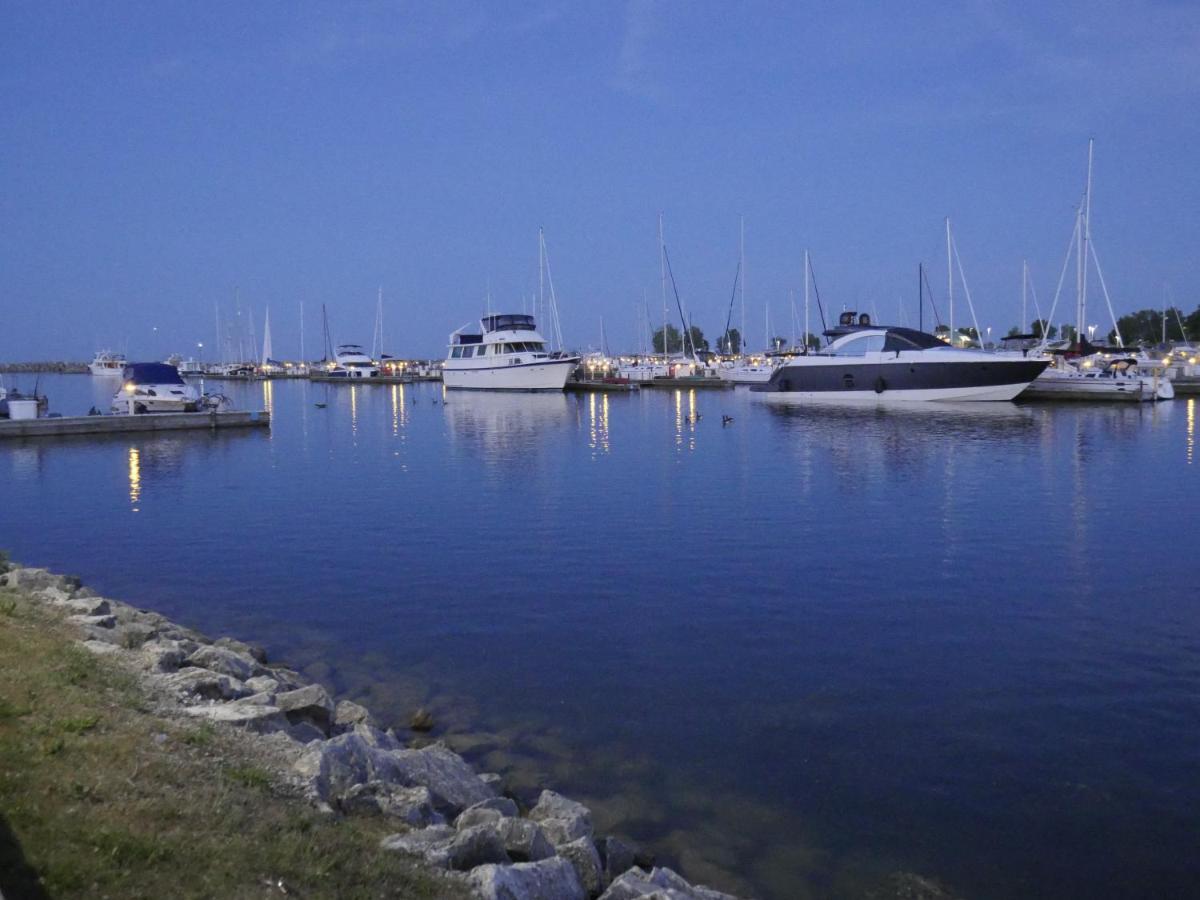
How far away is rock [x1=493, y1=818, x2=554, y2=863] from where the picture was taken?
6.38 meters

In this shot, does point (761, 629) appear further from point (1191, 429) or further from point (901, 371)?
point (901, 371)

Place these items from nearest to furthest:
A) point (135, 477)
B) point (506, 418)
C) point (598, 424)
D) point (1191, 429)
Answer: point (135, 477) → point (1191, 429) → point (598, 424) → point (506, 418)

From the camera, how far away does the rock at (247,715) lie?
7949mm

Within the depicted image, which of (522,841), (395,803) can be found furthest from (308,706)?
(522,841)

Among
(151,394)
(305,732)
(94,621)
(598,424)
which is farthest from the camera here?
(598,424)

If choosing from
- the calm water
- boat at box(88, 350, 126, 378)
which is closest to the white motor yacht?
boat at box(88, 350, 126, 378)

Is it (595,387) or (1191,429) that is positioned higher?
(595,387)

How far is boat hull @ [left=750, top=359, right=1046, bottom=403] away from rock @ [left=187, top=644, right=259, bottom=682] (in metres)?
61.3

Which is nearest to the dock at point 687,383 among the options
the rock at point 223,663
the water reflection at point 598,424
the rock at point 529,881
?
the water reflection at point 598,424

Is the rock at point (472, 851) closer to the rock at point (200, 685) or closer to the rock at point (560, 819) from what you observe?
the rock at point (560, 819)

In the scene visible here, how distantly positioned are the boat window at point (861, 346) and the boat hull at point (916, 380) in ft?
3.31

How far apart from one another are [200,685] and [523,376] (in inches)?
3209

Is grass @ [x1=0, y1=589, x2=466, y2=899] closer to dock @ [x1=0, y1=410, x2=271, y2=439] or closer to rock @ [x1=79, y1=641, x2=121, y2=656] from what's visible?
rock @ [x1=79, y1=641, x2=121, y2=656]

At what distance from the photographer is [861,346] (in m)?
70.9
